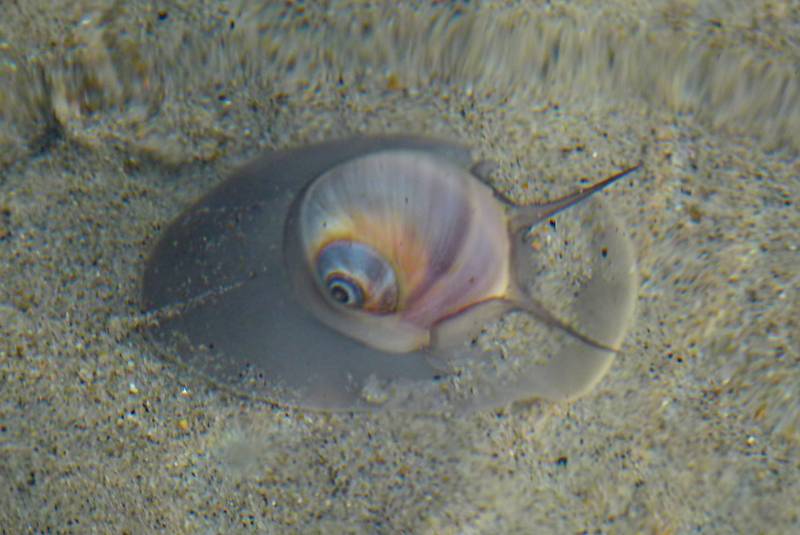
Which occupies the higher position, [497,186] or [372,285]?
[497,186]

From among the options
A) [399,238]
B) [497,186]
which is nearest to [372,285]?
[399,238]

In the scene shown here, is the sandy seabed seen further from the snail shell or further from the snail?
the snail shell

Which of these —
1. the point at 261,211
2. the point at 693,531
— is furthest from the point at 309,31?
the point at 693,531

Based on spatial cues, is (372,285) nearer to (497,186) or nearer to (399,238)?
(399,238)

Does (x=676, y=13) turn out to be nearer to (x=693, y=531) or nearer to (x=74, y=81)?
(x=693, y=531)

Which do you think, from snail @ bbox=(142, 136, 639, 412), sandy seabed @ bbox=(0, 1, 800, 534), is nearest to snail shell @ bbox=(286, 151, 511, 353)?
snail @ bbox=(142, 136, 639, 412)

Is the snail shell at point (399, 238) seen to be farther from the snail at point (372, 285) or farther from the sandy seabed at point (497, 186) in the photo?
the sandy seabed at point (497, 186)
